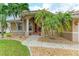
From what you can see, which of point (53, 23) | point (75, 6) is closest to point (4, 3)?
point (53, 23)

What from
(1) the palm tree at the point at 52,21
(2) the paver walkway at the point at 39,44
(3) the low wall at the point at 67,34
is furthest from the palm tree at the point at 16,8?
(3) the low wall at the point at 67,34

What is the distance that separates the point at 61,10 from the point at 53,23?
244 millimetres

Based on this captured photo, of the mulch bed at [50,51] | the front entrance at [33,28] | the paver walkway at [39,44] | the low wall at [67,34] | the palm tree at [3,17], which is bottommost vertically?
the mulch bed at [50,51]

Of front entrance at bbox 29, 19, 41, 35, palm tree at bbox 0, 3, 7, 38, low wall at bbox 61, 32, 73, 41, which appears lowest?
low wall at bbox 61, 32, 73, 41

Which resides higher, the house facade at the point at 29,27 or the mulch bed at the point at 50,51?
the house facade at the point at 29,27

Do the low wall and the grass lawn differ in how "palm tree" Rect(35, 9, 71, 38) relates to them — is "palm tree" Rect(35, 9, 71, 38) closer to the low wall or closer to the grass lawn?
the low wall

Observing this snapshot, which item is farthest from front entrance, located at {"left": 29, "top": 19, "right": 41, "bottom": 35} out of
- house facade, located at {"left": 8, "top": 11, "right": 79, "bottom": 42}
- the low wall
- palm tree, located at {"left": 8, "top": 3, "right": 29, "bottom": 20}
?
the low wall

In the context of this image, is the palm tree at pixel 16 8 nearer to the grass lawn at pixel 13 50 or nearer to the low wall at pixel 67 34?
the grass lawn at pixel 13 50

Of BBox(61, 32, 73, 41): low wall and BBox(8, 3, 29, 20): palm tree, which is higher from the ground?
BBox(8, 3, 29, 20): palm tree

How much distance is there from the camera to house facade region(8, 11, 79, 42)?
435cm

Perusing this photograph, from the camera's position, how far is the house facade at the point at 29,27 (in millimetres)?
4348

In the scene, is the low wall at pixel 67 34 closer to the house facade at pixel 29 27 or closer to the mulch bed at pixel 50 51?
the house facade at pixel 29 27

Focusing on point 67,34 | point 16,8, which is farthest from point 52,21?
point 16,8

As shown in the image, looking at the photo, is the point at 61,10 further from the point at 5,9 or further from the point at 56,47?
the point at 5,9
